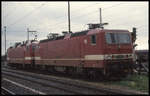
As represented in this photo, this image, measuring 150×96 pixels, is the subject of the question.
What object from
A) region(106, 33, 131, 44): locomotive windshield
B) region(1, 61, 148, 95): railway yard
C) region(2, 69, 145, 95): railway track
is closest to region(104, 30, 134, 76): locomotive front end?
region(106, 33, 131, 44): locomotive windshield

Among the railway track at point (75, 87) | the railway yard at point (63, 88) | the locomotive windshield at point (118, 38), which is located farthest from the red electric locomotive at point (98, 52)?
the railway track at point (75, 87)

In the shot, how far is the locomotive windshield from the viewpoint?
67.7 feet

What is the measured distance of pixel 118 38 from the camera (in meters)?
21.1

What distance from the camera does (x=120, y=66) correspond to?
20.3m

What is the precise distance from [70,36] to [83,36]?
2946mm

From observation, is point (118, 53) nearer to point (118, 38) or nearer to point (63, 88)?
point (118, 38)

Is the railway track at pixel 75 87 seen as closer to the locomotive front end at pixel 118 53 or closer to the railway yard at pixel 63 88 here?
the railway yard at pixel 63 88

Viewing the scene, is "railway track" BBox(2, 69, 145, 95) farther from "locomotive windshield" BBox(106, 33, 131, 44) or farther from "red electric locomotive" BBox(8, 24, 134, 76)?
"locomotive windshield" BBox(106, 33, 131, 44)

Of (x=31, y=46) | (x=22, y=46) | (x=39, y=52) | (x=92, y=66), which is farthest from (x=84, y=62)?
(x=22, y=46)

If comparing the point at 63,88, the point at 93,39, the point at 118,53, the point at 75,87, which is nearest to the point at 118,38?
the point at 118,53

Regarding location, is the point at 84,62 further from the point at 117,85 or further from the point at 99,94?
the point at 99,94

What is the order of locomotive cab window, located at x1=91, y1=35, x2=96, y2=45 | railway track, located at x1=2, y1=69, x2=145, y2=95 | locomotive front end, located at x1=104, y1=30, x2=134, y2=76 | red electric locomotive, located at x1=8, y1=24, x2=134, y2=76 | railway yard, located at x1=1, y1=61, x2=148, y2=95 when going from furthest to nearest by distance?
locomotive cab window, located at x1=91, y1=35, x2=96, y2=45
red electric locomotive, located at x1=8, y1=24, x2=134, y2=76
locomotive front end, located at x1=104, y1=30, x2=134, y2=76
railway yard, located at x1=1, y1=61, x2=148, y2=95
railway track, located at x1=2, y1=69, x2=145, y2=95

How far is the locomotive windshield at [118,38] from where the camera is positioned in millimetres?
20650

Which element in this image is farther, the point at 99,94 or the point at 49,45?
the point at 49,45
